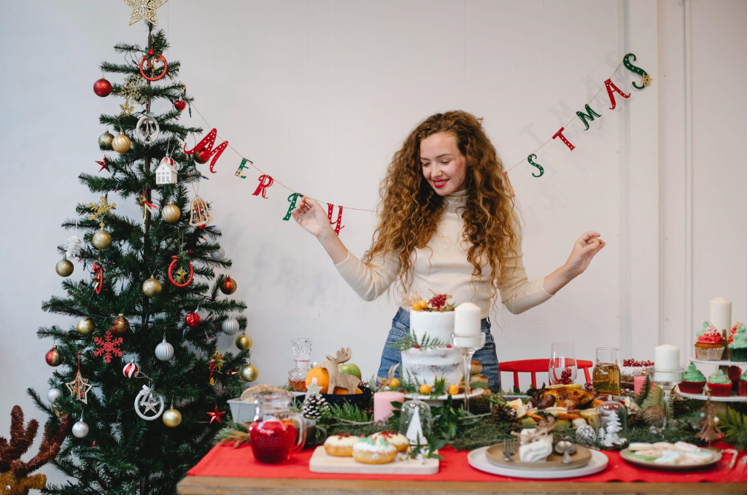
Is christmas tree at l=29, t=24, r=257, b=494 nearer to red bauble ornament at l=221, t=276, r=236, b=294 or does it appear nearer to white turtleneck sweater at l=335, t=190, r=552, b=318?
red bauble ornament at l=221, t=276, r=236, b=294

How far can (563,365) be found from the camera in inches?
73.0

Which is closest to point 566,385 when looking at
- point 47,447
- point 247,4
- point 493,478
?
point 493,478

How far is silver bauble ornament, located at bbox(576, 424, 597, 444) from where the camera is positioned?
1460mm

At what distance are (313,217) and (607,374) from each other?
1.14m

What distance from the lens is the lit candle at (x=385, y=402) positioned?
155 cm

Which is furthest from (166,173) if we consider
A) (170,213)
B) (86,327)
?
(86,327)

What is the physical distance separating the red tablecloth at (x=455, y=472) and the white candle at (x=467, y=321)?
0.92 feet

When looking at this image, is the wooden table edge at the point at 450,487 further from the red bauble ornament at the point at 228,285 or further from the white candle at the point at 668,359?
the red bauble ornament at the point at 228,285

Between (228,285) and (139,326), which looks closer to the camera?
(139,326)

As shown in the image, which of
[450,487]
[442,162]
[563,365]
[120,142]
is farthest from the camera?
[120,142]

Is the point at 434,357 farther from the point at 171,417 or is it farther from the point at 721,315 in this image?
the point at 171,417

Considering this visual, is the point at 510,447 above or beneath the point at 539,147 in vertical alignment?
beneath

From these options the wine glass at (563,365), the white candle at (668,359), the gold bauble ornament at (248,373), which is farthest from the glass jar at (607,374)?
the gold bauble ornament at (248,373)

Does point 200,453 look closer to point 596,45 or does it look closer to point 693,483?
point 693,483
